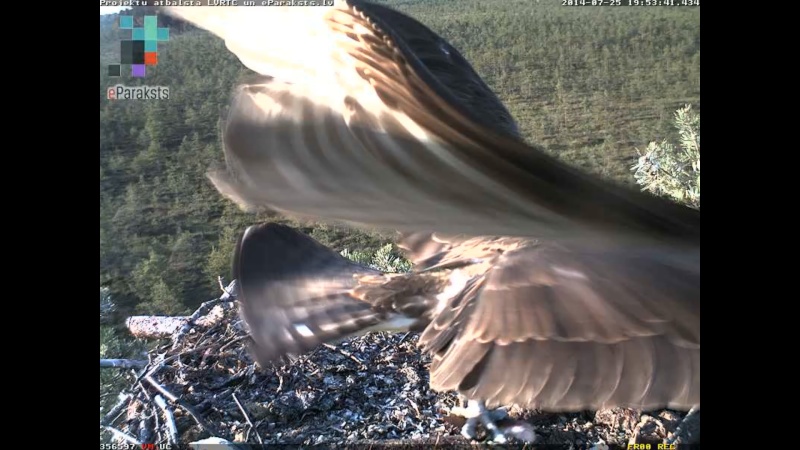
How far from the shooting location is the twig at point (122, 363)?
6.60ft

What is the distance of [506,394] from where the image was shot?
1.37m

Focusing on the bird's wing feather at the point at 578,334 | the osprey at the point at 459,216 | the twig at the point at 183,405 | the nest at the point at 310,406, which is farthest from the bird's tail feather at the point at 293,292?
the twig at the point at 183,405

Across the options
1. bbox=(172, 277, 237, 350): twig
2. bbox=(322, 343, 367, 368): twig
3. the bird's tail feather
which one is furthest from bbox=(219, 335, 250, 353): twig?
the bird's tail feather

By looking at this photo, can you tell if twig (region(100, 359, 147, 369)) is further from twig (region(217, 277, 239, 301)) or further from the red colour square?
the red colour square

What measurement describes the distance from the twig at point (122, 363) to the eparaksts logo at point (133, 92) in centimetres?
90

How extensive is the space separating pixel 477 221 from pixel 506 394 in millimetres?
654

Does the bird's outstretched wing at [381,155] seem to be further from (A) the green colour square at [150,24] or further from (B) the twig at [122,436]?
(B) the twig at [122,436]

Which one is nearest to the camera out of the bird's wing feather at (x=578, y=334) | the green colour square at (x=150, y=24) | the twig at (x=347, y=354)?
the bird's wing feather at (x=578, y=334)

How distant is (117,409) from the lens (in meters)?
1.92

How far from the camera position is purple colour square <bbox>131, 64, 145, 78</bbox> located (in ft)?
6.09

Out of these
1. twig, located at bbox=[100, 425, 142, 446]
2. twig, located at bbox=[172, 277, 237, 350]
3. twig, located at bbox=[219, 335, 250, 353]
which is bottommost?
twig, located at bbox=[100, 425, 142, 446]

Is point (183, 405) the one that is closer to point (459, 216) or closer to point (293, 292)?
point (293, 292)

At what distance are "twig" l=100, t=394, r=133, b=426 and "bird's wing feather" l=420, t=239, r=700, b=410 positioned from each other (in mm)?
1120
